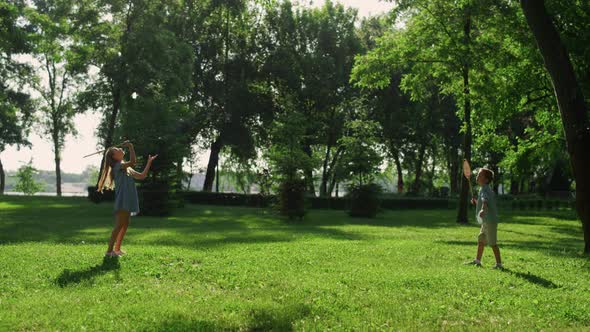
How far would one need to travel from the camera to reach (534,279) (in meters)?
9.77

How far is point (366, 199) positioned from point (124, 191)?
2198 cm

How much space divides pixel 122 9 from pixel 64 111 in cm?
2061

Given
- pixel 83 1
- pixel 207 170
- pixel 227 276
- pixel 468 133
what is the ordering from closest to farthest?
1. pixel 227 276
2. pixel 468 133
3. pixel 83 1
4. pixel 207 170

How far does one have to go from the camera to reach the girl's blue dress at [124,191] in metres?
10.7

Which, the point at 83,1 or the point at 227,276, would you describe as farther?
the point at 83,1

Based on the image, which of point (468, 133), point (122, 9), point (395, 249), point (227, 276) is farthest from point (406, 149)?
point (227, 276)

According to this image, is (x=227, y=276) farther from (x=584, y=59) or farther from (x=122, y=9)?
(x=122, y=9)

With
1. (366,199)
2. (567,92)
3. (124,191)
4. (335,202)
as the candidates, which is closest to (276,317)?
(124,191)

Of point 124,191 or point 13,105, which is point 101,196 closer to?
point 13,105

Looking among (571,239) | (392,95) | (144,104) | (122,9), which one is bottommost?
(571,239)

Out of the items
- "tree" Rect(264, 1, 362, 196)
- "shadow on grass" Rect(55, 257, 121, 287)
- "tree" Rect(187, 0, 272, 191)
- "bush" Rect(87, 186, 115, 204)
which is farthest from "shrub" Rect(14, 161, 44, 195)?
"shadow on grass" Rect(55, 257, 121, 287)

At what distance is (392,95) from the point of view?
167 feet

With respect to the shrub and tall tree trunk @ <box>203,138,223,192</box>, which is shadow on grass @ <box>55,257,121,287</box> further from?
the shrub

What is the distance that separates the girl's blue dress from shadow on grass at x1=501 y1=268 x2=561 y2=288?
308 inches
